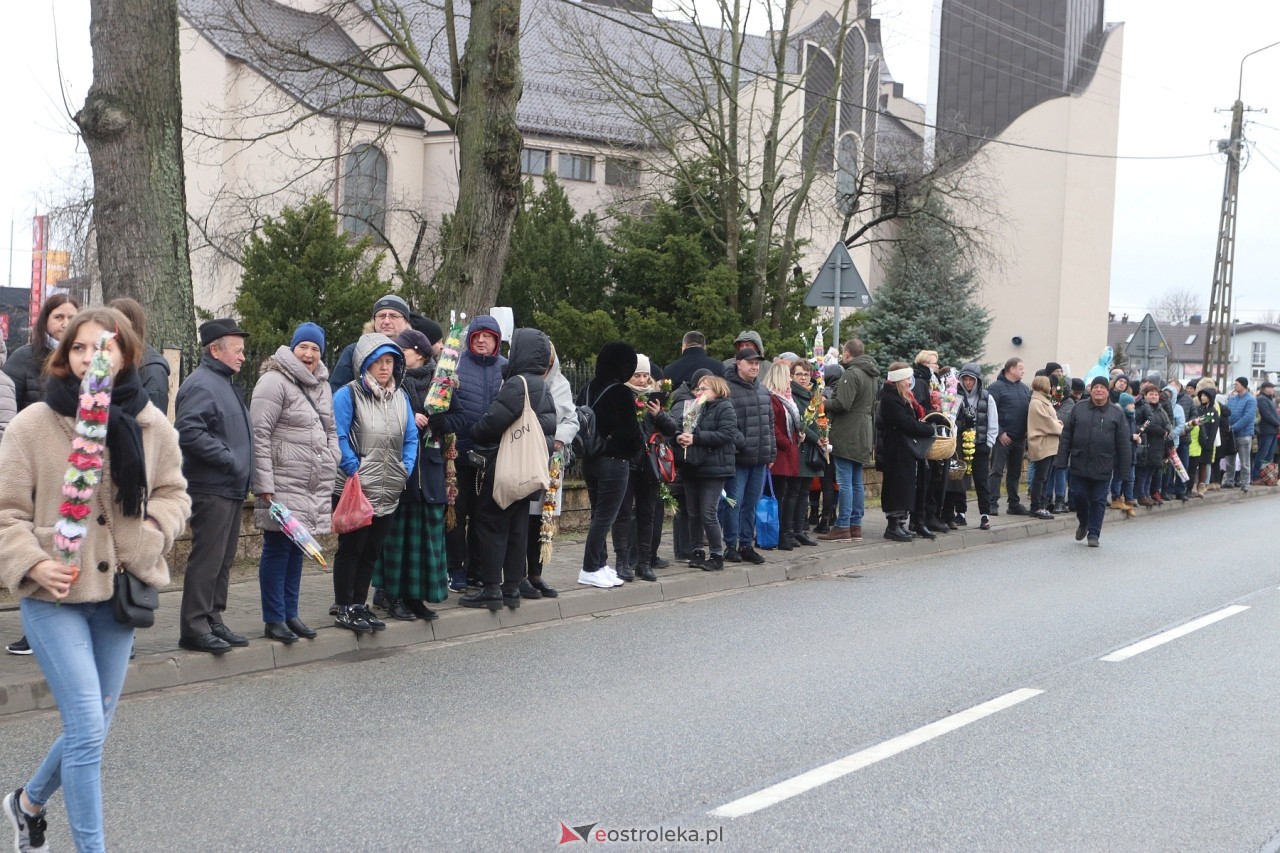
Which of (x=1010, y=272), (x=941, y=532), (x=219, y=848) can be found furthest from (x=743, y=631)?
(x=1010, y=272)

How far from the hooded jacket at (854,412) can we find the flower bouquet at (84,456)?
10640 millimetres

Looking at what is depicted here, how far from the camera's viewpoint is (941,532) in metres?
16.0

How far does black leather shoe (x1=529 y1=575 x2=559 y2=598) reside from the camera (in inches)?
409

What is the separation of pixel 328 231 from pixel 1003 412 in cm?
1276

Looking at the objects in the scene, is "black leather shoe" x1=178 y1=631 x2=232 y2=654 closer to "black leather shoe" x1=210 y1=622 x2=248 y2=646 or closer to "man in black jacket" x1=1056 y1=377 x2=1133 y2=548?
"black leather shoe" x1=210 y1=622 x2=248 y2=646

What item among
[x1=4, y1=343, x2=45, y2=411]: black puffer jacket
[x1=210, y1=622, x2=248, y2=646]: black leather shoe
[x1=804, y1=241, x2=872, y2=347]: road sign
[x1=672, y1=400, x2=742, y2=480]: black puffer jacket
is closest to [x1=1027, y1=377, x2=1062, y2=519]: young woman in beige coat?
[x1=804, y1=241, x2=872, y2=347]: road sign

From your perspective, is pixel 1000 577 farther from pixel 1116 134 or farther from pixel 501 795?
pixel 1116 134

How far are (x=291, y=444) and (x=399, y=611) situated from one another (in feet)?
5.43

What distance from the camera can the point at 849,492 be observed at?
14.8 meters

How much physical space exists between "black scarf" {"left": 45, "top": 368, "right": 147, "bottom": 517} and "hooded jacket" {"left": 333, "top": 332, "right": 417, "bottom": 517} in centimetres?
386

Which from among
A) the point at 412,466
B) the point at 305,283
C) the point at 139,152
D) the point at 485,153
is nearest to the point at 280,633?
the point at 412,466

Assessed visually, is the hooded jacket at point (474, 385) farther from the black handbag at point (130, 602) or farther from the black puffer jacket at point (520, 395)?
the black handbag at point (130, 602)

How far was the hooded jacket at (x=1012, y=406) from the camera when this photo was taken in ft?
61.6

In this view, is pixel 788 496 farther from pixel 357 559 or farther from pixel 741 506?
pixel 357 559
